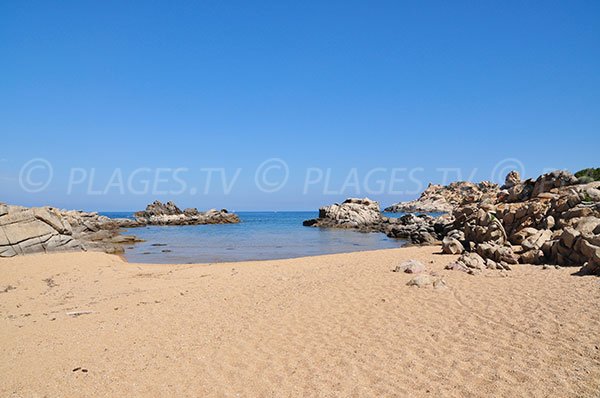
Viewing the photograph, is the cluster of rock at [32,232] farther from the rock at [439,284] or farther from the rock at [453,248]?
the rock at [453,248]

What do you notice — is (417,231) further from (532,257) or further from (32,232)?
(32,232)

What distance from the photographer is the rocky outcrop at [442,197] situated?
123 metres

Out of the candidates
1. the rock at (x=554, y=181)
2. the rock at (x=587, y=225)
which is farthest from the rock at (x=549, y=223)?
the rock at (x=554, y=181)

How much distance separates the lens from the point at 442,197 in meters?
137

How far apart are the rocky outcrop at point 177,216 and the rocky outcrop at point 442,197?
68909mm

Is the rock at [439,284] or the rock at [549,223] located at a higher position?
the rock at [549,223]

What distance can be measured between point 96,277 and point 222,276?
210 inches

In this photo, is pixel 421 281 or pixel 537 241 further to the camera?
pixel 537 241

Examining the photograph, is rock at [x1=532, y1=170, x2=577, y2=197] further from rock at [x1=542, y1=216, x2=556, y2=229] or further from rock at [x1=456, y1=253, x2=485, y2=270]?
rock at [x1=456, y1=253, x2=485, y2=270]

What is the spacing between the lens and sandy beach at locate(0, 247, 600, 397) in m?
5.71

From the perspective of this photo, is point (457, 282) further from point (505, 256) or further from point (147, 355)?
point (147, 355)

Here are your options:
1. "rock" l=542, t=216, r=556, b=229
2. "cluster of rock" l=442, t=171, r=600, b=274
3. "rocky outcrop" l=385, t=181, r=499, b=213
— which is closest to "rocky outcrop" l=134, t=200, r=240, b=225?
"cluster of rock" l=442, t=171, r=600, b=274

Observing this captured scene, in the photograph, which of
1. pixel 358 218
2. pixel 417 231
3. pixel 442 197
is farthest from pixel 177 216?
pixel 442 197

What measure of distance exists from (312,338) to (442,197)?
13873 centimetres
